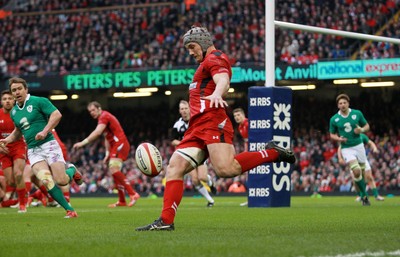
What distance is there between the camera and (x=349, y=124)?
1867 centimetres

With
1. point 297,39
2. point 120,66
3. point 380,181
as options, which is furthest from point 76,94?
point 380,181

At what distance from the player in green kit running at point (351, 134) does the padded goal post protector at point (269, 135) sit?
1877 mm

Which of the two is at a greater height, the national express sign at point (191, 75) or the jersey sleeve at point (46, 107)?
the national express sign at point (191, 75)

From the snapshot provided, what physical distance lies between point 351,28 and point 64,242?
92.3 feet

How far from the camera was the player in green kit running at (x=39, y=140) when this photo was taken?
42.8ft

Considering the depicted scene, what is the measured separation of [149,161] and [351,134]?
966 cm

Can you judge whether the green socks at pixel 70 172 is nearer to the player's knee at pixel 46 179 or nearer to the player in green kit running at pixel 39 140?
the player in green kit running at pixel 39 140

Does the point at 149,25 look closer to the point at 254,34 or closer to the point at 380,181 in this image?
the point at 254,34

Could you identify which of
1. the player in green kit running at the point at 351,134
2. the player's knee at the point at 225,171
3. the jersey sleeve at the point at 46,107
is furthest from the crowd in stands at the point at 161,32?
the player's knee at the point at 225,171

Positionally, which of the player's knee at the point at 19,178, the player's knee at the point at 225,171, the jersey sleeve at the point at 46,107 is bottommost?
the player's knee at the point at 19,178

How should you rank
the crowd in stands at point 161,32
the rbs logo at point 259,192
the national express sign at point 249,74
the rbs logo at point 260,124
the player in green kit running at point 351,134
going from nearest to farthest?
the rbs logo at point 260,124, the rbs logo at point 259,192, the player in green kit running at point 351,134, the national express sign at point 249,74, the crowd in stands at point 161,32

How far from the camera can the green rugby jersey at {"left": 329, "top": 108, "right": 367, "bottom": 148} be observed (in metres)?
18.6

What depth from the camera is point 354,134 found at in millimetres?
18812

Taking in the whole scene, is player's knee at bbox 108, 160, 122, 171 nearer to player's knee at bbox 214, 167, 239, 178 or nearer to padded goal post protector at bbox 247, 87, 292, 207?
padded goal post protector at bbox 247, 87, 292, 207
